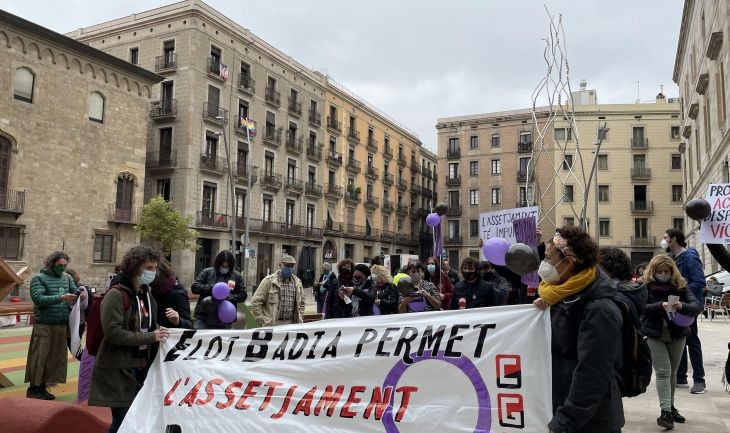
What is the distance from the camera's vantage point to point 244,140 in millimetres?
36062

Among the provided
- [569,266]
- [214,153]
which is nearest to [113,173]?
[214,153]

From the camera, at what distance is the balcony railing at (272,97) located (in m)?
38.1

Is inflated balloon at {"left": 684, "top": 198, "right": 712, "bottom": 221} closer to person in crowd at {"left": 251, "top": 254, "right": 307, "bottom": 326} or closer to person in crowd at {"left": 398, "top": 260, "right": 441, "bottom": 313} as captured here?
person in crowd at {"left": 398, "top": 260, "right": 441, "bottom": 313}

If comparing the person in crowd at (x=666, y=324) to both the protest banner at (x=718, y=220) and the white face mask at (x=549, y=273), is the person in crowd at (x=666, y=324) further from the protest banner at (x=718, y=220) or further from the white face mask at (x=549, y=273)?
the white face mask at (x=549, y=273)

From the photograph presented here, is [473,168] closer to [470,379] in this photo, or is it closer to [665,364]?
[665,364]

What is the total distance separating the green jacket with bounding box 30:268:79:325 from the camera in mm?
6582

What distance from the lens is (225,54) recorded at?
3462 centimetres

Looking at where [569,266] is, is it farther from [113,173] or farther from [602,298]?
[113,173]

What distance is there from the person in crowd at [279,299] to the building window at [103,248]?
23.2 m

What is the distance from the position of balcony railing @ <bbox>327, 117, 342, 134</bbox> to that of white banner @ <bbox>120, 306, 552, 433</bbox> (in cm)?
4152

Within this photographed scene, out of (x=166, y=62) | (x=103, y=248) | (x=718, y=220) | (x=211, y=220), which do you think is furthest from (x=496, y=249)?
(x=166, y=62)

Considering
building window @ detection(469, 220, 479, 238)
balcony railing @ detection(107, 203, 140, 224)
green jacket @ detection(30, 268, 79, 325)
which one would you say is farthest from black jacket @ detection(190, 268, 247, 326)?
building window @ detection(469, 220, 479, 238)

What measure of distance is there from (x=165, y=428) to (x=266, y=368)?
899mm

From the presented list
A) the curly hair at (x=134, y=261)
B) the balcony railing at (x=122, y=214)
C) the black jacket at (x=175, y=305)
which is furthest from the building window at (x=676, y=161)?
the curly hair at (x=134, y=261)
